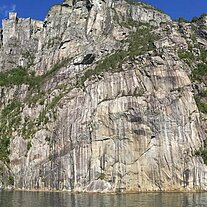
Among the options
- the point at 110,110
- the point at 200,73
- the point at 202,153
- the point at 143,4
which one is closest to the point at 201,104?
the point at 200,73

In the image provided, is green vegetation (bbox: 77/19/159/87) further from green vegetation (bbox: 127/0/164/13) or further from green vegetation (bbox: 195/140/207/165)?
green vegetation (bbox: 195/140/207/165)

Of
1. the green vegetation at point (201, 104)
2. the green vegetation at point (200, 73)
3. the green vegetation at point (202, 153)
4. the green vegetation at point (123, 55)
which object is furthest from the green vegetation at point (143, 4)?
the green vegetation at point (202, 153)

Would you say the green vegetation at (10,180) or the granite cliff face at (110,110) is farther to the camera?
the green vegetation at (10,180)

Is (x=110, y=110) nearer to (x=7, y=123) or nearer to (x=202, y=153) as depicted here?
(x=202, y=153)

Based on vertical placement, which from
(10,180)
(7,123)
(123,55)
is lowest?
(10,180)

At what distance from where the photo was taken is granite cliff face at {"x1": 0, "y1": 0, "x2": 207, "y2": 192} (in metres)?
80.5

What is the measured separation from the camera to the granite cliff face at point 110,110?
80.5 meters

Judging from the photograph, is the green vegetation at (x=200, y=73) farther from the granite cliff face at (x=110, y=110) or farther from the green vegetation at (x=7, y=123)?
the green vegetation at (x=7, y=123)

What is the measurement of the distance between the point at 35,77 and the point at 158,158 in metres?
53.3

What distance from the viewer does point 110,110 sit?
86.2 metres

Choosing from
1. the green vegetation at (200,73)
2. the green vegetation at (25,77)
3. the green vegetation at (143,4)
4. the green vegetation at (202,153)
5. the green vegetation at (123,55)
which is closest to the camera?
the green vegetation at (202,153)

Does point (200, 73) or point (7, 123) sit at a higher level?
point (200, 73)

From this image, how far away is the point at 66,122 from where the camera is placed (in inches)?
3593

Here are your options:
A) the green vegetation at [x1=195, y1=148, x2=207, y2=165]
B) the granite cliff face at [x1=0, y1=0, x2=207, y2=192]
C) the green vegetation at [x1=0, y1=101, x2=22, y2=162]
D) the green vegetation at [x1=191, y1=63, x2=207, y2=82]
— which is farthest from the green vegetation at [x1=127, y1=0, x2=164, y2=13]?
the green vegetation at [x1=195, y1=148, x2=207, y2=165]
